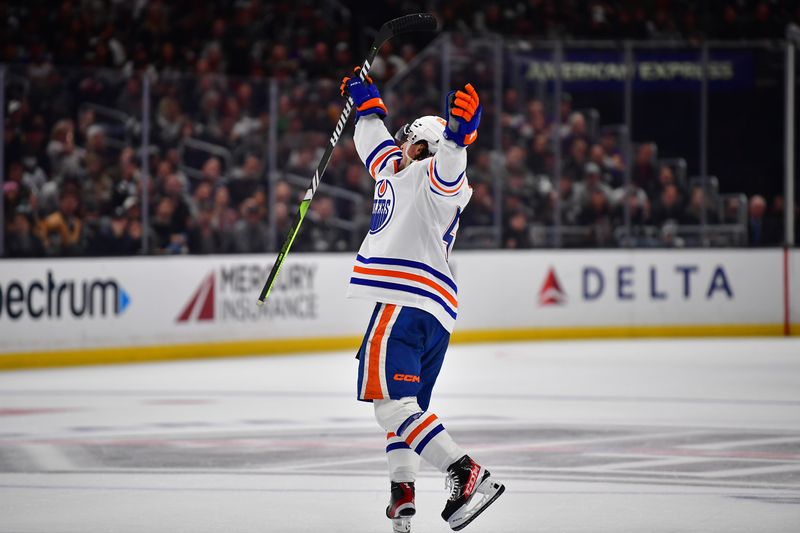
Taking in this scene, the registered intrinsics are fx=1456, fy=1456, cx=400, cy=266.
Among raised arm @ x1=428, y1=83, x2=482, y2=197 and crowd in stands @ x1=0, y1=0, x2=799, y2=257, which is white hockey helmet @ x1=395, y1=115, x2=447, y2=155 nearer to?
raised arm @ x1=428, y1=83, x2=482, y2=197

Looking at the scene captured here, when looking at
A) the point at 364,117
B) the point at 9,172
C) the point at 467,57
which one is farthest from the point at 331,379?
the point at 364,117

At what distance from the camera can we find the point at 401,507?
14.5 ft

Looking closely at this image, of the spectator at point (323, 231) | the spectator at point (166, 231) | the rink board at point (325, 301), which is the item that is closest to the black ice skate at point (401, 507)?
the rink board at point (325, 301)

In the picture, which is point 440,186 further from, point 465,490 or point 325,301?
point 325,301

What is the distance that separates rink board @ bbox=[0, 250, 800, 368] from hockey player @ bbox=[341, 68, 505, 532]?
5.93 meters

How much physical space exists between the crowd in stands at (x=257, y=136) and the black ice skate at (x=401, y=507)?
19.6ft

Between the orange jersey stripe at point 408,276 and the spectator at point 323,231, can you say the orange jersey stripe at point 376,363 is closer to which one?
the orange jersey stripe at point 408,276

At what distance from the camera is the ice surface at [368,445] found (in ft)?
15.7

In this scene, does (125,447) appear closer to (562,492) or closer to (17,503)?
(17,503)

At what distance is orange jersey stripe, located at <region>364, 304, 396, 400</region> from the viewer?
14.5 feet

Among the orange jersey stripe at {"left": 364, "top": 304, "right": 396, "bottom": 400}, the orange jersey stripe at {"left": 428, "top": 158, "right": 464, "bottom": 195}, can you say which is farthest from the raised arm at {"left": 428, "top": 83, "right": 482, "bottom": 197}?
the orange jersey stripe at {"left": 364, "top": 304, "right": 396, "bottom": 400}

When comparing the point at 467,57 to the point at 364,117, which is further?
the point at 467,57

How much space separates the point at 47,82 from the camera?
395 inches

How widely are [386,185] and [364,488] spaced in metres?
1.30
